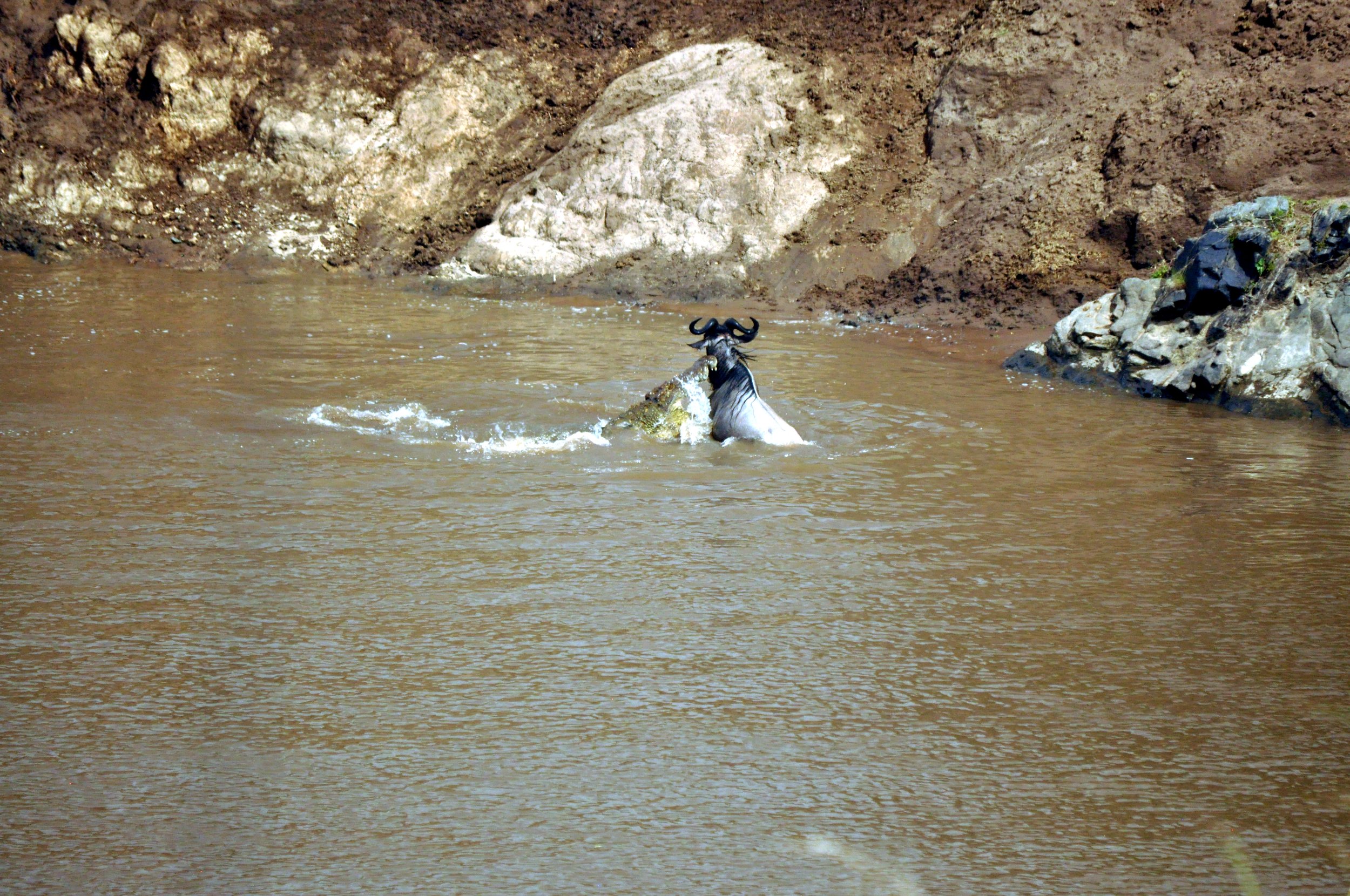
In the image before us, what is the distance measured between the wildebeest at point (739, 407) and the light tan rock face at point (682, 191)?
368 inches

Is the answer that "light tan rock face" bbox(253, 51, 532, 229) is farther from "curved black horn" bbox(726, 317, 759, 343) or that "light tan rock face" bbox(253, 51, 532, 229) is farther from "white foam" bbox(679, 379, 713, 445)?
"white foam" bbox(679, 379, 713, 445)

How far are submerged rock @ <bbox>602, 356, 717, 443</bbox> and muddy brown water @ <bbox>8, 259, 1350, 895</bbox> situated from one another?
406mm

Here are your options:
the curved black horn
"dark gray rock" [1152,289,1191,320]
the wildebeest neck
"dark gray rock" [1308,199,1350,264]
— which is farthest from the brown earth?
the wildebeest neck

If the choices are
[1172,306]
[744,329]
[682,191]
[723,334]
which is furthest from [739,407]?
[682,191]

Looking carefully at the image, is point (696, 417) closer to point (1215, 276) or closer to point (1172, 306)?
point (1172, 306)

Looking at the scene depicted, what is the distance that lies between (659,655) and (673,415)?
4401 millimetres

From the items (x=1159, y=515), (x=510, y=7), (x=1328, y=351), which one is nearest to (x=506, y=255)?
(x=510, y=7)

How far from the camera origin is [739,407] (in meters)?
9.53

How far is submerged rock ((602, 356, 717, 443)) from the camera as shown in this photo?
958 centimetres

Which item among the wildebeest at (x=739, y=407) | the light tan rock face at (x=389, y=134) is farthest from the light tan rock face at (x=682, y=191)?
the wildebeest at (x=739, y=407)

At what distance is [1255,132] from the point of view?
53.4 ft

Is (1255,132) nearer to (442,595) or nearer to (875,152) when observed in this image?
(875,152)

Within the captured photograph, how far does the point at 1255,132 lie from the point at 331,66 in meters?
16.8

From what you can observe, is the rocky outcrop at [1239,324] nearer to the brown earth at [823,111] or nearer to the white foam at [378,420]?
the brown earth at [823,111]
